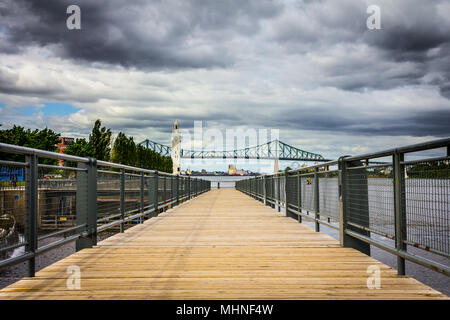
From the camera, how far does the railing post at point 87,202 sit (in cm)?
472

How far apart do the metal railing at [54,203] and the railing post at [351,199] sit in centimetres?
297

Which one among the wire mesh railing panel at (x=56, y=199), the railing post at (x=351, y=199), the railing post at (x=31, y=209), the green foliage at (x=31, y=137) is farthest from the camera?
the green foliage at (x=31, y=137)

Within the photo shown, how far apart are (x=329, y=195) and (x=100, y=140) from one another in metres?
57.6

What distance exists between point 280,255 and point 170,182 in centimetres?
809

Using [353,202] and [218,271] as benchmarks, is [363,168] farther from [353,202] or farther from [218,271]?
[218,271]

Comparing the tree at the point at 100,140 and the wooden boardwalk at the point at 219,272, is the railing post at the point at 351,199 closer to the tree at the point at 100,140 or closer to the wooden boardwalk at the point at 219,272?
the wooden boardwalk at the point at 219,272

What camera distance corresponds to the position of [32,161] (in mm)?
3457

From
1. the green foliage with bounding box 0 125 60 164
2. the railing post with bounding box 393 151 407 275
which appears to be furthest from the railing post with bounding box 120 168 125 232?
the green foliage with bounding box 0 125 60 164

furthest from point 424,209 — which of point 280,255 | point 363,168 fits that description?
point 280,255

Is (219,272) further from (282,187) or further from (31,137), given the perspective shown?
(31,137)

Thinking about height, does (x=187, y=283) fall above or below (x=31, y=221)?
below

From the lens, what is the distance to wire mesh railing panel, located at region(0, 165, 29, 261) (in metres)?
3.09

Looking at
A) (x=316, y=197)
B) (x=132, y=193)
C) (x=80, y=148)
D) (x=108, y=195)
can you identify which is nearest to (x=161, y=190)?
(x=132, y=193)

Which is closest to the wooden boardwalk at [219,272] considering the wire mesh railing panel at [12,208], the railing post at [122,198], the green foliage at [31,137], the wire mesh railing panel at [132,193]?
the wire mesh railing panel at [12,208]
